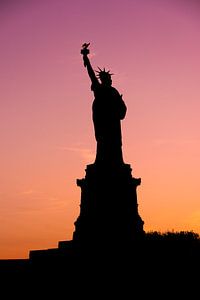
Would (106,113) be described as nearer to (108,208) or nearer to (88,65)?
(88,65)

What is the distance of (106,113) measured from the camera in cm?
1988

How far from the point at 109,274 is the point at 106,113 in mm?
6383

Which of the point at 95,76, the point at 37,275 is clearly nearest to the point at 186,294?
the point at 37,275

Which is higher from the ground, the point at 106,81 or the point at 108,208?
the point at 106,81

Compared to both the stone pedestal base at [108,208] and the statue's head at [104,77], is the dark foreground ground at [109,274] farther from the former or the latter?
the statue's head at [104,77]

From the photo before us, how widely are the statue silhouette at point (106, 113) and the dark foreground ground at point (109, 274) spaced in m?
3.83

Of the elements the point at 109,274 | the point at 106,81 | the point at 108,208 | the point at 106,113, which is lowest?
the point at 109,274

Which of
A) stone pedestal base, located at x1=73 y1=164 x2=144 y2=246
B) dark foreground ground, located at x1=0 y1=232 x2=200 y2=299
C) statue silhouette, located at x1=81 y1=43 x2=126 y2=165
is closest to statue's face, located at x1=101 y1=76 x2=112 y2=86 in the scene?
statue silhouette, located at x1=81 y1=43 x2=126 y2=165

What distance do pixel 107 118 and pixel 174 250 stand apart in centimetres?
565

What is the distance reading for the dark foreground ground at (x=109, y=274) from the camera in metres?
15.7

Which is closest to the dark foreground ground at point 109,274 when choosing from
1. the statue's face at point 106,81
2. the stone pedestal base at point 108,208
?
the stone pedestal base at point 108,208

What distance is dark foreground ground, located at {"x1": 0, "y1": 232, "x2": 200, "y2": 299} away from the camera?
1566cm

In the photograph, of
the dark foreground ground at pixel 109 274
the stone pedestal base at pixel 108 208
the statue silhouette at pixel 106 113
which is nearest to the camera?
the dark foreground ground at pixel 109 274

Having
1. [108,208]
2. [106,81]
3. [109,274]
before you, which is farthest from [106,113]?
Result: [109,274]
